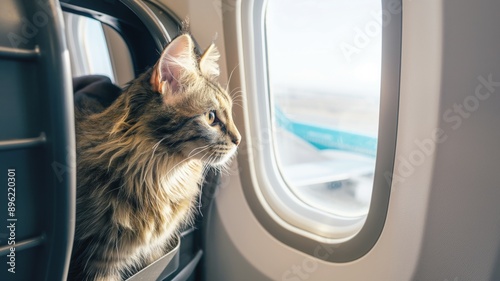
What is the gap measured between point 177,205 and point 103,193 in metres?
0.23

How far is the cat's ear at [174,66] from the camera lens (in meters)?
0.80

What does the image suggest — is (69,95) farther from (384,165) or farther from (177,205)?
(384,165)

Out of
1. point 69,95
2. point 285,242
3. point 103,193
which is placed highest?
point 69,95

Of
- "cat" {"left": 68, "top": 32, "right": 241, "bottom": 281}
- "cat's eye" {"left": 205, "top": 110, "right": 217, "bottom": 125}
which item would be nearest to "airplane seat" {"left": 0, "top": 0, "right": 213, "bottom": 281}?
"cat" {"left": 68, "top": 32, "right": 241, "bottom": 281}

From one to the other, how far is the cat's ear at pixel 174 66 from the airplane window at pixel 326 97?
1.46 feet

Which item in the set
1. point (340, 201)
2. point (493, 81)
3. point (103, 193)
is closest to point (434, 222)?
point (493, 81)

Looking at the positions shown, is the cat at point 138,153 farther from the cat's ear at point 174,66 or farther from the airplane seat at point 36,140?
the airplane seat at point 36,140

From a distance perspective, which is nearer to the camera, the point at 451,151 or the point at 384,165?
the point at 451,151

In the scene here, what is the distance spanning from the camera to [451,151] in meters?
0.74

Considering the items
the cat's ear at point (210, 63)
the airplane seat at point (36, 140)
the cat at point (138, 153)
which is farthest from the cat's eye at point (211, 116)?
the airplane seat at point (36, 140)

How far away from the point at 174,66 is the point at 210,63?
259 mm

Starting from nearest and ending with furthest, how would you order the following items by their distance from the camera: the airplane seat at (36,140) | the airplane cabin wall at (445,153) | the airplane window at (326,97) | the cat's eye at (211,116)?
the airplane seat at (36,140) → the airplane cabin wall at (445,153) → the cat's eye at (211,116) → the airplane window at (326,97)

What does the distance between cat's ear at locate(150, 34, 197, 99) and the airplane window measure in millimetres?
445

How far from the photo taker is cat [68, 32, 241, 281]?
0.84 metres
